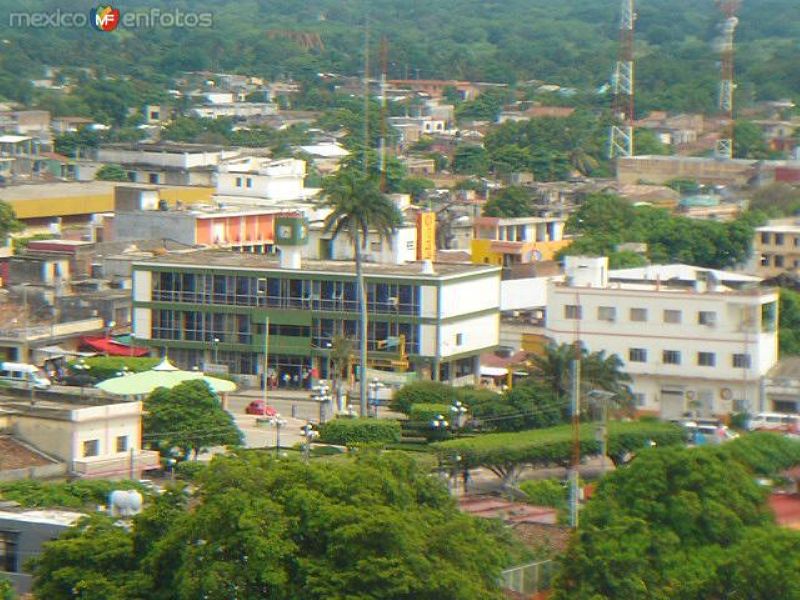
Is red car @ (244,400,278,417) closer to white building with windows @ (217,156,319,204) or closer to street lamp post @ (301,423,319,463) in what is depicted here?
street lamp post @ (301,423,319,463)

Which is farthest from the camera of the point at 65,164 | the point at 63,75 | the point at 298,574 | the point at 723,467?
the point at 63,75

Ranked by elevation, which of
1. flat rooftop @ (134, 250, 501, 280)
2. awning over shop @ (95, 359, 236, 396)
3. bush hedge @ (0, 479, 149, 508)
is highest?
flat rooftop @ (134, 250, 501, 280)

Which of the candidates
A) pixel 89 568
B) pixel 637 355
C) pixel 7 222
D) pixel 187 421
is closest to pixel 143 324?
pixel 637 355

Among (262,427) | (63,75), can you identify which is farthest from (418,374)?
(63,75)

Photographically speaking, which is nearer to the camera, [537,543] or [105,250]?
[537,543]

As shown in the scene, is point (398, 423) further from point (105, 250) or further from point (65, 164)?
point (65, 164)

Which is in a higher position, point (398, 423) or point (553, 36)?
point (553, 36)

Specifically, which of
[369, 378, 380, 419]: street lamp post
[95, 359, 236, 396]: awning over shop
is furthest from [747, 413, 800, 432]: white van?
[95, 359, 236, 396]: awning over shop

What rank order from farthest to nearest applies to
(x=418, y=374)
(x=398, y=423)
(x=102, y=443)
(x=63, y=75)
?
(x=63, y=75) < (x=418, y=374) < (x=398, y=423) < (x=102, y=443)
